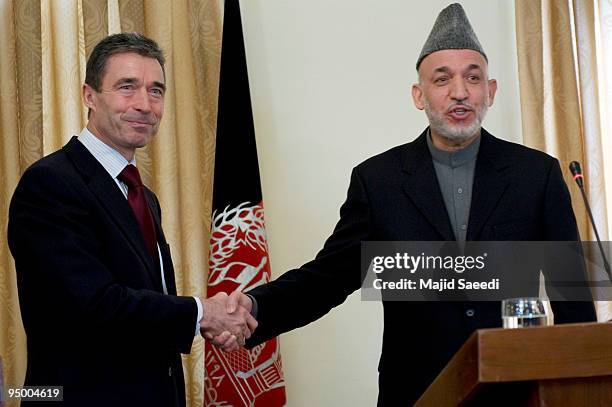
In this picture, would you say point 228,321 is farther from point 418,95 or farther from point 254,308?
point 418,95

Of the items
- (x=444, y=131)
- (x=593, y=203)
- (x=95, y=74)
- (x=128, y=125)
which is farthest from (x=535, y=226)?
(x=593, y=203)

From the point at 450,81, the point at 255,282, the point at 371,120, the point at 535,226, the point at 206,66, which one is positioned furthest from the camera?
the point at 371,120

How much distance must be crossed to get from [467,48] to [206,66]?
1.67m

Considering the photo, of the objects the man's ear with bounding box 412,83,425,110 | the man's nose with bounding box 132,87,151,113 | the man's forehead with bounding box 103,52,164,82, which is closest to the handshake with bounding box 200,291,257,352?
the man's nose with bounding box 132,87,151,113

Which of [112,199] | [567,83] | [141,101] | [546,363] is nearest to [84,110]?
[141,101]

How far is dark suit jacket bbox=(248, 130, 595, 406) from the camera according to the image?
2.50 meters

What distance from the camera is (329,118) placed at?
Result: 14.4ft

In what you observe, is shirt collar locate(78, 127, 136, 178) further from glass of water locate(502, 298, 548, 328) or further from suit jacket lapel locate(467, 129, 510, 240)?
glass of water locate(502, 298, 548, 328)

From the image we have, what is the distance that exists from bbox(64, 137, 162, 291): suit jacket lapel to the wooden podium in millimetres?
1347

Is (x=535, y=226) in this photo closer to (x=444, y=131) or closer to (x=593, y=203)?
(x=444, y=131)

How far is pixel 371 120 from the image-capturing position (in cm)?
443

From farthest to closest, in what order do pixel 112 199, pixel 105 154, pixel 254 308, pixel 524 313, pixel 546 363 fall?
pixel 254 308
pixel 105 154
pixel 112 199
pixel 524 313
pixel 546 363

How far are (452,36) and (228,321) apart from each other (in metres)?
1.15

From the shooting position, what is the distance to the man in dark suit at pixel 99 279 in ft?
7.88
